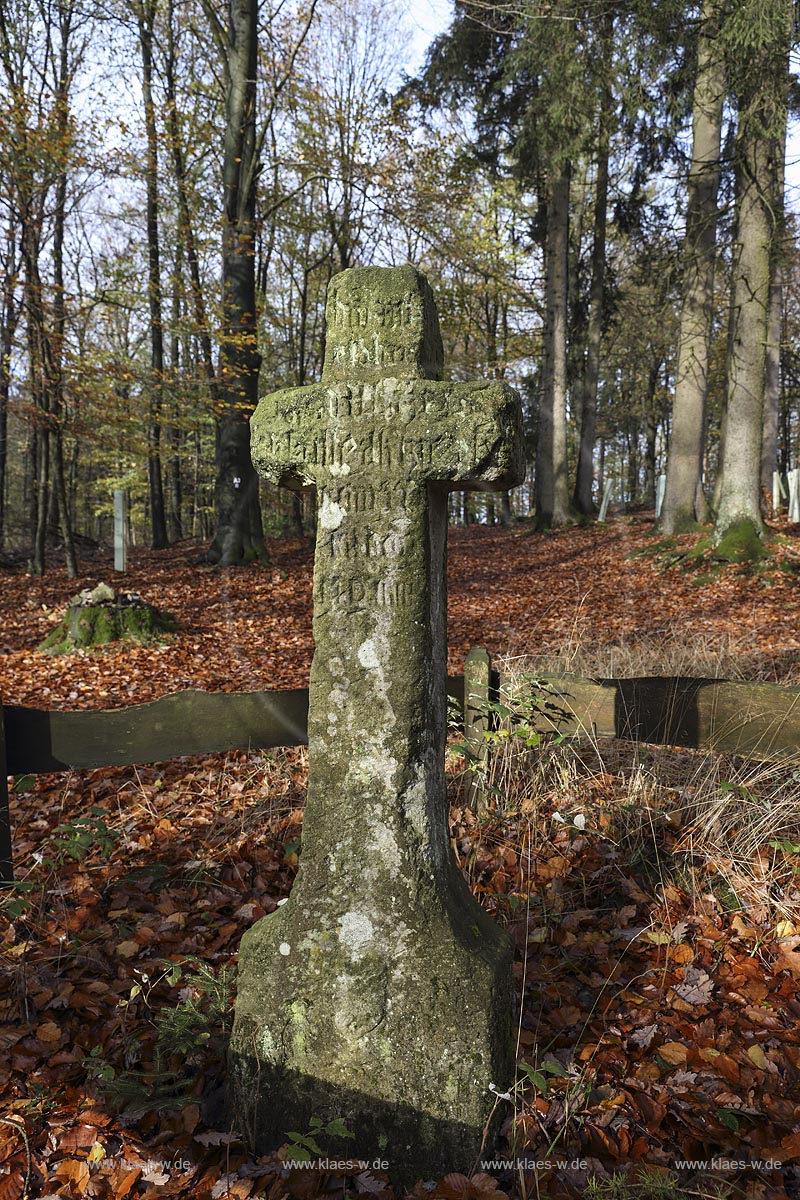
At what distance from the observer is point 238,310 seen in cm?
1312

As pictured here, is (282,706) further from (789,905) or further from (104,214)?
(104,214)

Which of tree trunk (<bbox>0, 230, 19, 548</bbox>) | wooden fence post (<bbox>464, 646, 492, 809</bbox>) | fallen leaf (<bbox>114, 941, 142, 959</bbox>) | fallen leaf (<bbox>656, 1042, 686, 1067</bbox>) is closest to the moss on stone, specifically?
wooden fence post (<bbox>464, 646, 492, 809</bbox>)

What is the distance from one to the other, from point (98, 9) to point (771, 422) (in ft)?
57.7

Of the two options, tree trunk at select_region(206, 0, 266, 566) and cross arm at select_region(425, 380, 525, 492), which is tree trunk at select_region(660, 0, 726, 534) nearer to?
tree trunk at select_region(206, 0, 266, 566)

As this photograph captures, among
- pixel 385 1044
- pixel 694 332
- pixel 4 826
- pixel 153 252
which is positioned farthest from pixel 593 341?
pixel 385 1044

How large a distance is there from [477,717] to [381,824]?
193cm

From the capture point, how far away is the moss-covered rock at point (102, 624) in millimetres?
8477

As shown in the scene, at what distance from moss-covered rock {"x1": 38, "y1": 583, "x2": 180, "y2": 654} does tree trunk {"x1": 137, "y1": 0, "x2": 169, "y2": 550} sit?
622 cm

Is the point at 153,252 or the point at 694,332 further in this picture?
the point at 153,252

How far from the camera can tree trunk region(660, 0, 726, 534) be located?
11.8m

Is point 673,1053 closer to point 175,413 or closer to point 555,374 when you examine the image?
point 555,374

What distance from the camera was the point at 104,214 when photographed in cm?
1838

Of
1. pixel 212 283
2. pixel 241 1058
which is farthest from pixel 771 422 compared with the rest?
pixel 241 1058

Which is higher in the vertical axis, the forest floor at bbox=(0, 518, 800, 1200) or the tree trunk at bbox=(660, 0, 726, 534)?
the tree trunk at bbox=(660, 0, 726, 534)
